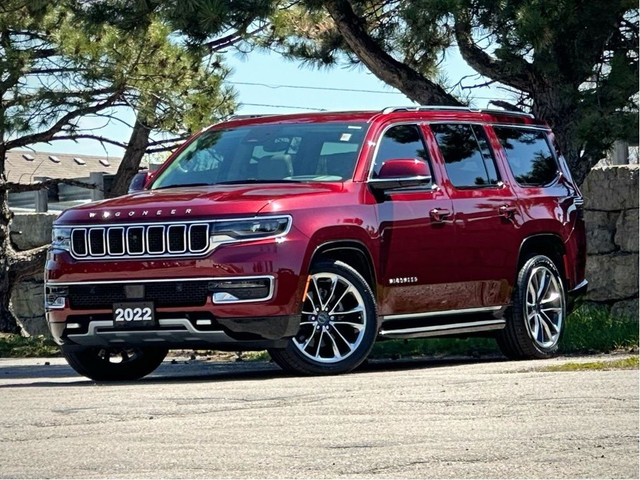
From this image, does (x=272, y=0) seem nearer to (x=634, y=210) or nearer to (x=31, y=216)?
(x=634, y=210)

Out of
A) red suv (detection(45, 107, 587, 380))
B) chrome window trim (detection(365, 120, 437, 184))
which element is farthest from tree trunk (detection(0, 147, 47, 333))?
chrome window trim (detection(365, 120, 437, 184))

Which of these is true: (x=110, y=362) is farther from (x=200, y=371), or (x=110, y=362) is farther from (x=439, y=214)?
(x=439, y=214)

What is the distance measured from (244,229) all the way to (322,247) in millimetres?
643

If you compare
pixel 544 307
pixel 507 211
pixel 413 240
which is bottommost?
pixel 544 307

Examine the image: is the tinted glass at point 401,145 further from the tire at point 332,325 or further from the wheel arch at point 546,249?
the wheel arch at point 546,249

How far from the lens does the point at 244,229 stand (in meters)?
9.90

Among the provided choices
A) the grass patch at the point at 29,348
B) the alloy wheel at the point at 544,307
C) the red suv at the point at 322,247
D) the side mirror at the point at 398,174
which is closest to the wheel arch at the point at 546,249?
the red suv at the point at 322,247

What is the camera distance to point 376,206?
1071cm

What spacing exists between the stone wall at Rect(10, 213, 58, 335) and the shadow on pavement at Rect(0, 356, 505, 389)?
8.73m

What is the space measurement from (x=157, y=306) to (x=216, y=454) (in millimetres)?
3841

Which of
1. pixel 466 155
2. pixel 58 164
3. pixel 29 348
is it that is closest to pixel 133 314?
pixel 466 155

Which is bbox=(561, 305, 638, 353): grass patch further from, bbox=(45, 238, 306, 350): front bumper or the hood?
bbox=(45, 238, 306, 350): front bumper

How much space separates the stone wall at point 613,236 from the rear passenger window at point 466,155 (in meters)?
5.09

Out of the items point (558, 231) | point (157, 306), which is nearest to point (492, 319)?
point (558, 231)
